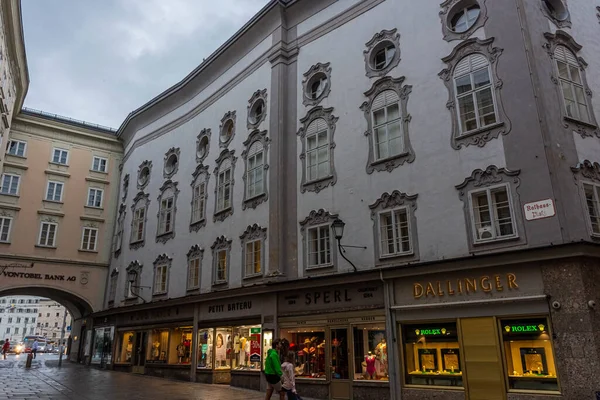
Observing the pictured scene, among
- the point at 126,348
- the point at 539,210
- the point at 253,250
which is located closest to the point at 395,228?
the point at 539,210

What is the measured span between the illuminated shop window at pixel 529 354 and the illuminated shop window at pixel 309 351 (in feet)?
21.2

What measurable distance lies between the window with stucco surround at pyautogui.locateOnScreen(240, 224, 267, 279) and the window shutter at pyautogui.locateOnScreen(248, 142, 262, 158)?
3.64 metres

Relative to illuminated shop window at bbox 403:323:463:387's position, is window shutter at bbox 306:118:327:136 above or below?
above

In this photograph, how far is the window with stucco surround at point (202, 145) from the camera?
26078mm

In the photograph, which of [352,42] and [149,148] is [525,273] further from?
[149,148]

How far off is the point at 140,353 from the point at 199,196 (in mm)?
9896

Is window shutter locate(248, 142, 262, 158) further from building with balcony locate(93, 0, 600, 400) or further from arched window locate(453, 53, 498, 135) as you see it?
arched window locate(453, 53, 498, 135)

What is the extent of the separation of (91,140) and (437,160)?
31.1 meters

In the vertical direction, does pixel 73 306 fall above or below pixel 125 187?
below

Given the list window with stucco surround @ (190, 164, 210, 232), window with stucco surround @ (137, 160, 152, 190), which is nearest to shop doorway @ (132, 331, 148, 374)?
window with stucco surround @ (190, 164, 210, 232)

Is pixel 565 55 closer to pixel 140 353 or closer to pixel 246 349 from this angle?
pixel 246 349

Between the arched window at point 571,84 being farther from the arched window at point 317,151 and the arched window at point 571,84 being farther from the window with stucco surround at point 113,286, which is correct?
the window with stucco surround at point 113,286

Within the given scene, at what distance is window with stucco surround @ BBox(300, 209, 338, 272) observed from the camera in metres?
17.2

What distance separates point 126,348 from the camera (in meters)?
28.7
